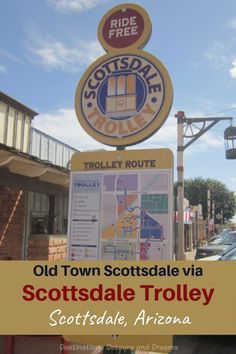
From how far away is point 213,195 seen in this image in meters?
69.6

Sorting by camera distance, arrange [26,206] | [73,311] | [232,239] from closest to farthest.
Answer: [73,311] → [26,206] → [232,239]

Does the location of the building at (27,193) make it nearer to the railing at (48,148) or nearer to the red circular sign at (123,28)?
the railing at (48,148)

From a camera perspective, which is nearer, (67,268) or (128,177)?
(67,268)

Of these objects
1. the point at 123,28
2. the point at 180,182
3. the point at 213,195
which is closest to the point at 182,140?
the point at 180,182

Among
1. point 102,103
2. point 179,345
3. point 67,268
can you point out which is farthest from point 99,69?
point 179,345

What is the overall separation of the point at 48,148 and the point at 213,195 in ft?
196

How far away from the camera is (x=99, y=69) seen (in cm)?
438

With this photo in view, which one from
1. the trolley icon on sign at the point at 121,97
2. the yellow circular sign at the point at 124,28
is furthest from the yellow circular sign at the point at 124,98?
the yellow circular sign at the point at 124,28

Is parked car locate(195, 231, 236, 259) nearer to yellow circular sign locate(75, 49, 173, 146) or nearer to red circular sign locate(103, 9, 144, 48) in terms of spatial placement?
yellow circular sign locate(75, 49, 173, 146)

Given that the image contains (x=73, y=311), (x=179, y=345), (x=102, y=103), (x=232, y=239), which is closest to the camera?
(x=73, y=311)

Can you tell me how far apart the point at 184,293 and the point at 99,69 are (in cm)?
232

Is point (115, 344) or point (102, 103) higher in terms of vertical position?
point (102, 103)

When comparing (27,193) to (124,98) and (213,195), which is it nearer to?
(124,98)

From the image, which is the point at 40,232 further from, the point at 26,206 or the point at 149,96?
the point at 149,96
